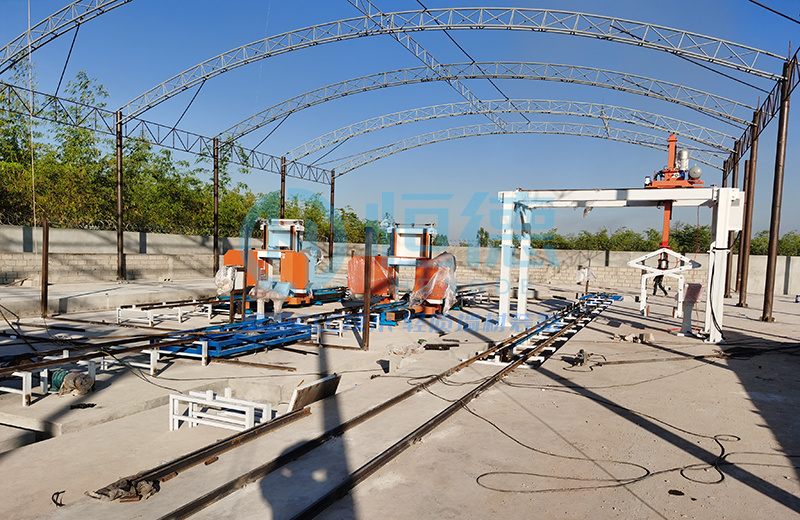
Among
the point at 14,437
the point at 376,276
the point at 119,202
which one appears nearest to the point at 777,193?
the point at 376,276

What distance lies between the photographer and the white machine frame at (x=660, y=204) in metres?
12.4

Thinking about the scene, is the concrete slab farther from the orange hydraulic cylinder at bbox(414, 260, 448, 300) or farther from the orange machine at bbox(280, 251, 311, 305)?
the orange hydraulic cylinder at bbox(414, 260, 448, 300)

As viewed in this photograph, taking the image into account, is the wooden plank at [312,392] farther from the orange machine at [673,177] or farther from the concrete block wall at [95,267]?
the concrete block wall at [95,267]

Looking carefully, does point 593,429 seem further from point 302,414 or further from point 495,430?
point 302,414

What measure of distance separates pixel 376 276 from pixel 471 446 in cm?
1215

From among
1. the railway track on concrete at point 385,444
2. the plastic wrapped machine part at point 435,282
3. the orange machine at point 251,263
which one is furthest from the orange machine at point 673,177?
the orange machine at point 251,263

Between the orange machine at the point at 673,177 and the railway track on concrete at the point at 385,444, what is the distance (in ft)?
13.1

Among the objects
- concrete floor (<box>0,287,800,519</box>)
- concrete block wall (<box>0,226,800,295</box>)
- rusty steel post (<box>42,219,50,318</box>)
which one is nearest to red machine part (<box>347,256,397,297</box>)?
concrete block wall (<box>0,226,800,295</box>)

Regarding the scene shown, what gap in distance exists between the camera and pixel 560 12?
660 inches

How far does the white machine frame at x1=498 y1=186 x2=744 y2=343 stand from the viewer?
40.8 ft

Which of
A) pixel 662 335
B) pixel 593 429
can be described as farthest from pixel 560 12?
pixel 593 429

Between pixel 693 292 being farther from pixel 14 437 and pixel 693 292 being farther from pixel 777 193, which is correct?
pixel 14 437

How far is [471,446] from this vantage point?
5371 millimetres

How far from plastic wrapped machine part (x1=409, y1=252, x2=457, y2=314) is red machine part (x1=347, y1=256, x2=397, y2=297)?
4.71 feet
